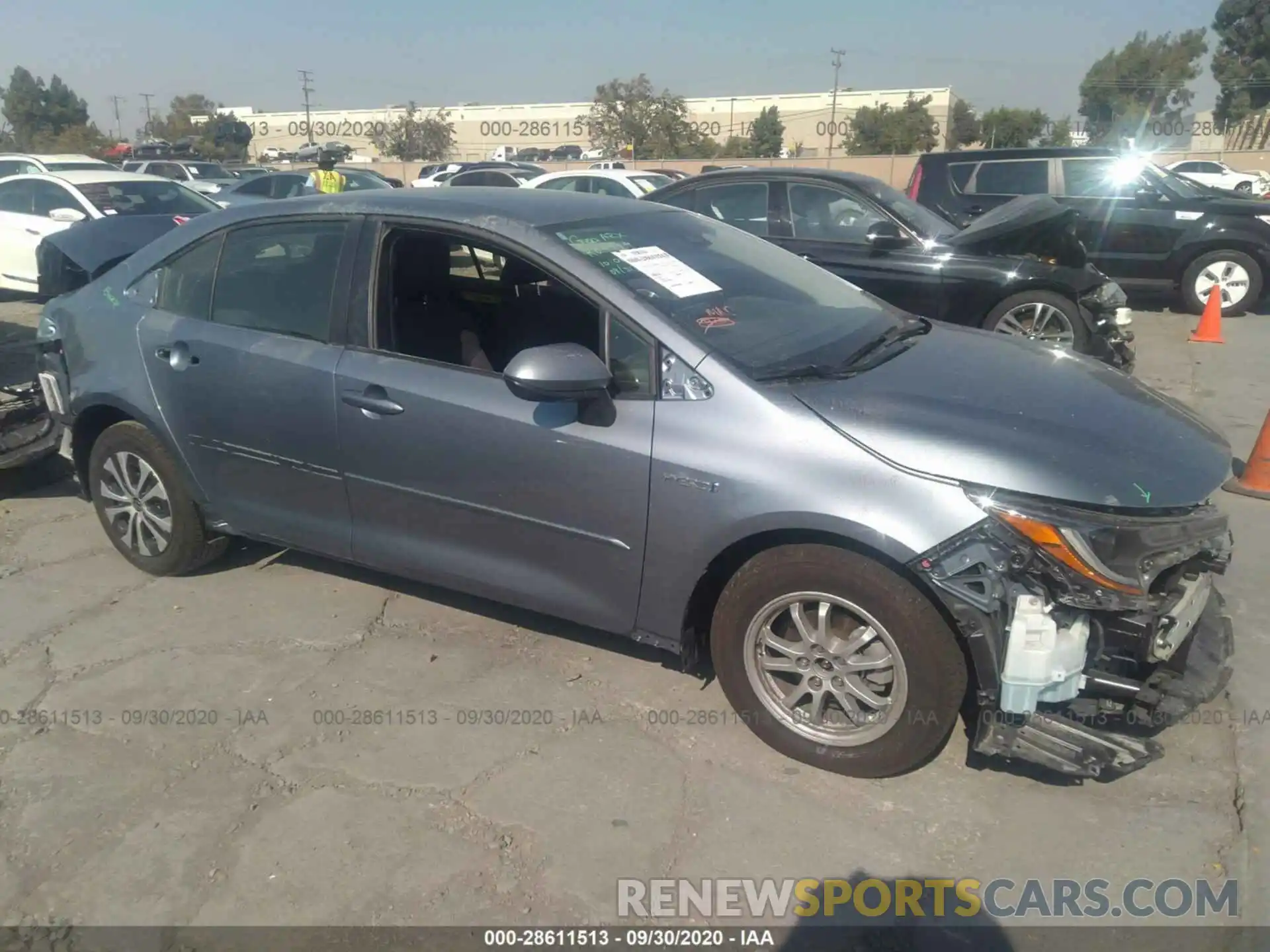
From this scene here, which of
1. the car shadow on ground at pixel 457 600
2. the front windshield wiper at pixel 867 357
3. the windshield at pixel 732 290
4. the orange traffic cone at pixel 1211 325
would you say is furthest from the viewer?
the orange traffic cone at pixel 1211 325

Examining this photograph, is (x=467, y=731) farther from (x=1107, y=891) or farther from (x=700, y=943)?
(x=1107, y=891)

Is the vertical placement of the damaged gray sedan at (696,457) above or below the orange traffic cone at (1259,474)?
above

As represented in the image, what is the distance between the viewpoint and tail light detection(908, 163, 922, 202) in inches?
427

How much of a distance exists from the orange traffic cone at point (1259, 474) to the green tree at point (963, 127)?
212 ft

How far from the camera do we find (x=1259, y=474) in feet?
17.1

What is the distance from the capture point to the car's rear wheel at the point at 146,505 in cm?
419

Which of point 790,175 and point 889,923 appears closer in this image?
point 889,923

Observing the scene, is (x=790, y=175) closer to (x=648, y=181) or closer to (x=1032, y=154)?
(x=1032, y=154)

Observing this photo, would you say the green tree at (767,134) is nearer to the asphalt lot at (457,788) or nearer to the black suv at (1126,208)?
the black suv at (1126,208)

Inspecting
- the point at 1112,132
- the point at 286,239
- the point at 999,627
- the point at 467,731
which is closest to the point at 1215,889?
the point at 999,627

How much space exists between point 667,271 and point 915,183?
8524 millimetres

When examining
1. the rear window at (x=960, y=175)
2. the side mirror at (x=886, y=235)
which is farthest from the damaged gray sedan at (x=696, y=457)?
the rear window at (x=960, y=175)

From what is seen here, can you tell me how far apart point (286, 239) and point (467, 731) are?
2.03 meters

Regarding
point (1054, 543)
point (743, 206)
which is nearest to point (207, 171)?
point (743, 206)
